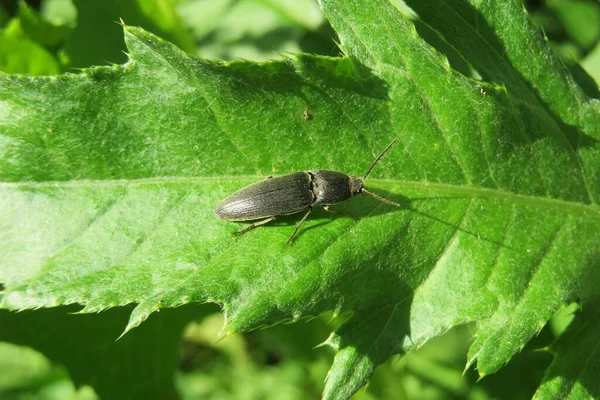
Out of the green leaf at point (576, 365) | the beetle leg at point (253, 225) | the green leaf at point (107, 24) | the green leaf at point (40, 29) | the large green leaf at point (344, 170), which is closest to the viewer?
the large green leaf at point (344, 170)

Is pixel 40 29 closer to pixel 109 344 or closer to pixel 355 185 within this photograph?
pixel 109 344

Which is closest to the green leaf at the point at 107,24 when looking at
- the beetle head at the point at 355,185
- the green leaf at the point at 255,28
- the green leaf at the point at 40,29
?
the green leaf at the point at 40,29

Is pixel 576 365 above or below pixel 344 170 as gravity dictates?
below

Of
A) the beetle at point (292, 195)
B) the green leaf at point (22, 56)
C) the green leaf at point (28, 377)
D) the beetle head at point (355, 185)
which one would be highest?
the beetle head at point (355, 185)

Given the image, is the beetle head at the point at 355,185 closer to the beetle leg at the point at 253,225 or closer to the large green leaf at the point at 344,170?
the large green leaf at the point at 344,170

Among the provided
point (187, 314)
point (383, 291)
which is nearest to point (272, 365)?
point (187, 314)

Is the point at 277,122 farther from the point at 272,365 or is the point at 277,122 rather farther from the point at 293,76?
the point at 272,365

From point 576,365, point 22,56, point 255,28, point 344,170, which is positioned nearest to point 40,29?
point 22,56
